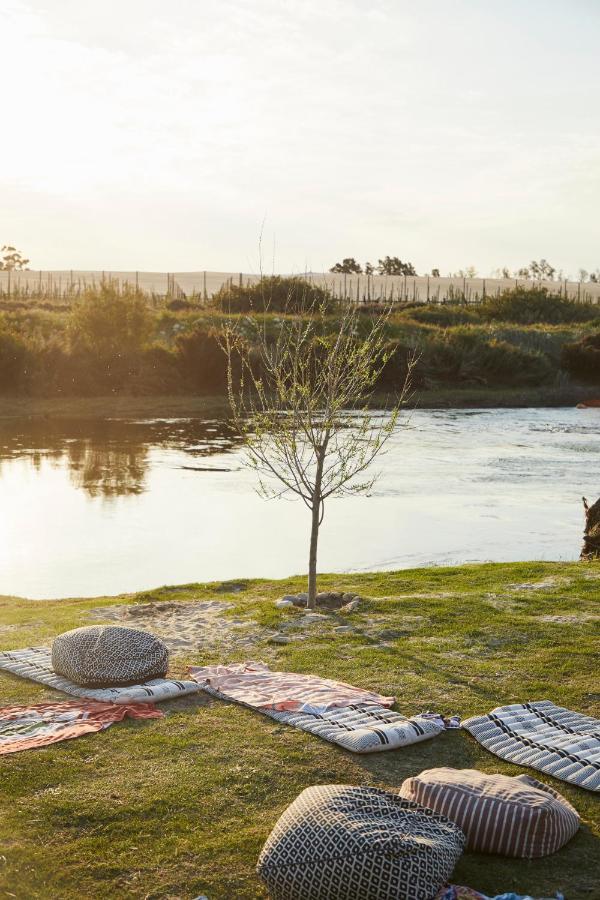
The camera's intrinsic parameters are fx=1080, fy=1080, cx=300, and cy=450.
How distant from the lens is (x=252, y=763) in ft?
20.5

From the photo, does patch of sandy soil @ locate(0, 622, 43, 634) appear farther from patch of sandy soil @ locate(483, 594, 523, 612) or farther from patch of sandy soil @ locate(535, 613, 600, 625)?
patch of sandy soil @ locate(535, 613, 600, 625)

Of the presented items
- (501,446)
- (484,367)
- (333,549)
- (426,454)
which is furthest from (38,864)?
(484,367)

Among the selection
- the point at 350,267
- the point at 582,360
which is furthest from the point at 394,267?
the point at 582,360

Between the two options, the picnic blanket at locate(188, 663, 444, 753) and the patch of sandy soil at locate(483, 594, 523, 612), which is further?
the patch of sandy soil at locate(483, 594, 523, 612)

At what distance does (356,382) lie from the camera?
12.0 m

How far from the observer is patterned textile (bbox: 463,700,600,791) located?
6.08 metres

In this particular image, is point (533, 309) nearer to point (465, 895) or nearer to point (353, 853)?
point (465, 895)

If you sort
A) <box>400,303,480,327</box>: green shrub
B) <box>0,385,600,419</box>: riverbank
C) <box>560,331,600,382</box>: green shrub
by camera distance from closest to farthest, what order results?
<box>0,385,600,419</box>: riverbank, <box>560,331,600,382</box>: green shrub, <box>400,303,480,327</box>: green shrub

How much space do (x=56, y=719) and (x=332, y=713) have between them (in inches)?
70.2

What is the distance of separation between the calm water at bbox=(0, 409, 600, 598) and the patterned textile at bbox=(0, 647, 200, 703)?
5.71 meters

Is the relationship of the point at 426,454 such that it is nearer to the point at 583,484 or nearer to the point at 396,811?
the point at 583,484

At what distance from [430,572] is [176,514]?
7402 millimetres

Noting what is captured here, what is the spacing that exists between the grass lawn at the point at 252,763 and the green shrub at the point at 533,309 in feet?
201

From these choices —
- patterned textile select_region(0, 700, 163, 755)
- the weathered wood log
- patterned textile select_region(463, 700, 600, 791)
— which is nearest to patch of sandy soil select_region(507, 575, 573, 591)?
the weathered wood log
